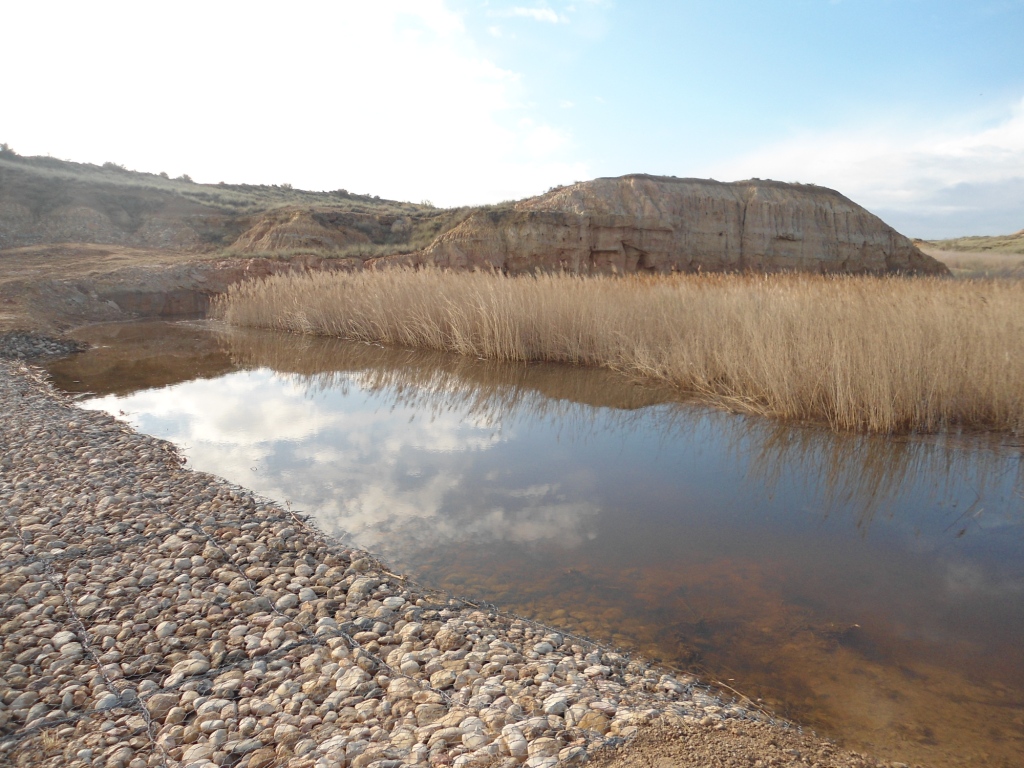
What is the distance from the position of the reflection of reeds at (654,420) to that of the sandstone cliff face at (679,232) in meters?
10.9

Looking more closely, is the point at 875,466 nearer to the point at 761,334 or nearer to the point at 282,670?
the point at 761,334

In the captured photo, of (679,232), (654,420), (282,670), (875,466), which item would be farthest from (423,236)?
(282,670)

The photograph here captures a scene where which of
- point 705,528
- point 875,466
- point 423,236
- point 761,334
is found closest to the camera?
point 705,528

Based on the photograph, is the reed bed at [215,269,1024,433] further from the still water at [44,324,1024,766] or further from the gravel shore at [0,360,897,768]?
the gravel shore at [0,360,897,768]

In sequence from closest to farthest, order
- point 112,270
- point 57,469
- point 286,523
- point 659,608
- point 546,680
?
1. point 546,680
2. point 659,608
3. point 286,523
4. point 57,469
5. point 112,270

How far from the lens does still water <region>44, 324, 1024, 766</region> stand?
273 cm

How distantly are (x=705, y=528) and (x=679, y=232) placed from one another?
21.2 m

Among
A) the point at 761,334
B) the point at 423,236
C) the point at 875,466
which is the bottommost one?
the point at 875,466

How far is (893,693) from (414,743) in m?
1.96

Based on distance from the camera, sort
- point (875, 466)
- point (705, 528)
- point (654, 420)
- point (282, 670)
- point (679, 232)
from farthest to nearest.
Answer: point (679, 232), point (654, 420), point (875, 466), point (705, 528), point (282, 670)

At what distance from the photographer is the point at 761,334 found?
24.1 feet

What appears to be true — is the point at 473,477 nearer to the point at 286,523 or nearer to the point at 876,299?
the point at 286,523

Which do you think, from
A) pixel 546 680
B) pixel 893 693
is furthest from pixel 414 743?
pixel 893 693

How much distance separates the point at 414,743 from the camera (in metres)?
2.10
